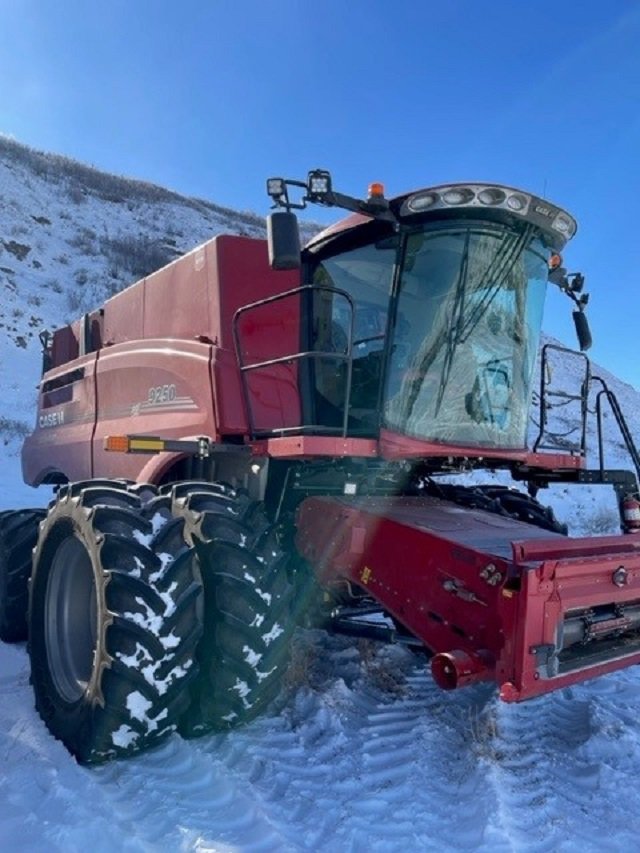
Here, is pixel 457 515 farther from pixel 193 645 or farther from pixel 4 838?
pixel 4 838

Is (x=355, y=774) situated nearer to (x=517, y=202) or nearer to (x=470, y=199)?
(x=470, y=199)

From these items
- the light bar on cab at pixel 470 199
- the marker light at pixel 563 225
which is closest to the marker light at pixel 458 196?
the light bar on cab at pixel 470 199

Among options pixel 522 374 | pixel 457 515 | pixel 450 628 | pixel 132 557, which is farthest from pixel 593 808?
pixel 522 374

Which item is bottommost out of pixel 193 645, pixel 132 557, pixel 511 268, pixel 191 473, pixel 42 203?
pixel 193 645

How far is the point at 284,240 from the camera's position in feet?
12.9

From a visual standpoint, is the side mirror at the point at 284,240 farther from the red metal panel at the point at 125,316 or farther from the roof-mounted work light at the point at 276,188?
the red metal panel at the point at 125,316

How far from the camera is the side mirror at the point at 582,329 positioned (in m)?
5.50

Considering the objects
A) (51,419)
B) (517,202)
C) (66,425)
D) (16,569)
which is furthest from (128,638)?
(51,419)

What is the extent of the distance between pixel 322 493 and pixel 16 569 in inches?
102

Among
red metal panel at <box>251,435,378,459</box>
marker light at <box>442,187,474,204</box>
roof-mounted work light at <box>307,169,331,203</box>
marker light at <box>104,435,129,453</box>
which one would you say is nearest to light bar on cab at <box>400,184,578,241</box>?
marker light at <box>442,187,474,204</box>

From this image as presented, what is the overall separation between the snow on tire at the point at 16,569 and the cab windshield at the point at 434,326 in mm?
2754

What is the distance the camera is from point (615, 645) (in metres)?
3.57

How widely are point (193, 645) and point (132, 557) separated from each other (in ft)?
1.71

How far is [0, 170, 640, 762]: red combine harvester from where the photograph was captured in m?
3.39
